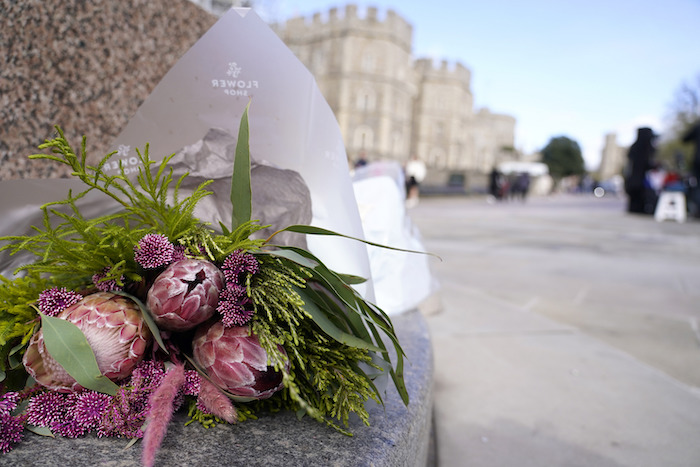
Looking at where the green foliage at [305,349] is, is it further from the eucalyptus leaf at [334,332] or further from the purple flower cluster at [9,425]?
the purple flower cluster at [9,425]

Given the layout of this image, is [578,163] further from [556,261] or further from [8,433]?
[8,433]

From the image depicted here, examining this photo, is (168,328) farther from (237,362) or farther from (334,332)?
(334,332)

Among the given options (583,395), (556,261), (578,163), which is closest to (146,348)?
(583,395)

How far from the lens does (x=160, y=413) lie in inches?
27.6

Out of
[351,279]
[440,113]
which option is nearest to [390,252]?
[351,279]

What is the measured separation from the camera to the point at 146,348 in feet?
2.67

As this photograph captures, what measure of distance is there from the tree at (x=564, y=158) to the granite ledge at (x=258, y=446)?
78.7 m

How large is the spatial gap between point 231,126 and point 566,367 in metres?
1.70

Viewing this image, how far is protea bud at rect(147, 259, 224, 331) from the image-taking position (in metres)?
0.75

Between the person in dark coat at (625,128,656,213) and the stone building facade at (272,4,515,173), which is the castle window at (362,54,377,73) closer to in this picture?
the stone building facade at (272,4,515,173)

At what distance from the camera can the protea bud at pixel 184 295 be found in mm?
754

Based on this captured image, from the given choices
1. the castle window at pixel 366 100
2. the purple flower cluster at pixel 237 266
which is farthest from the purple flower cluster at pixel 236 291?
the castle window at pixel 366 100

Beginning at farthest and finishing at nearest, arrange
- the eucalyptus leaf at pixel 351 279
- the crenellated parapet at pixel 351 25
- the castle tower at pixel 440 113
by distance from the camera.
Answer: the castle tower at pixel 440 113
the crenellated parapet at pixel 351 25
the eucalyptus leaf at pixel 351 279

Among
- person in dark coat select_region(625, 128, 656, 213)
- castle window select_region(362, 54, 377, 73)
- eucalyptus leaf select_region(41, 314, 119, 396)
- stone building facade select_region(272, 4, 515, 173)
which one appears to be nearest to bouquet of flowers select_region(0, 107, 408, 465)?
eucalyptus leaf select_region(41, 314, 119, 396)
